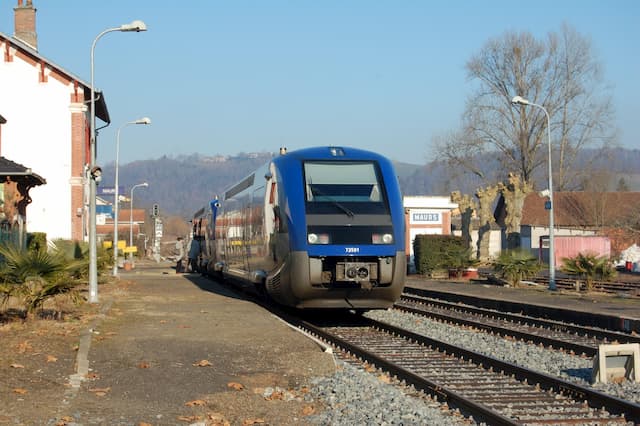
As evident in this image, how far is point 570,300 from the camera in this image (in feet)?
81.7

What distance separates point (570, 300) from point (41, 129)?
30.2 metres

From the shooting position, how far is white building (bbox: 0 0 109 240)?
44.8 meters

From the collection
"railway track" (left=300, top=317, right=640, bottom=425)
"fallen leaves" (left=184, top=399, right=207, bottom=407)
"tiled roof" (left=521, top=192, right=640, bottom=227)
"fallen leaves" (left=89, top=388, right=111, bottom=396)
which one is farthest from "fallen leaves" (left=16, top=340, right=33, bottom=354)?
"tiled roof" (left=521, top=192, right=640, bottom=227)

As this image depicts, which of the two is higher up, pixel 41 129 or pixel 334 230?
pixel 41 129

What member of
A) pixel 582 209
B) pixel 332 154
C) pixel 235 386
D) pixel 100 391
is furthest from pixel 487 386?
pixel 582 209

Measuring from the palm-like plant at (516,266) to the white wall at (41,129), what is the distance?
22451mm

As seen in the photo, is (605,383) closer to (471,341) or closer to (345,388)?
(345,388)

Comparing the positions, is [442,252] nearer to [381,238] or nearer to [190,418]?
[381,238]

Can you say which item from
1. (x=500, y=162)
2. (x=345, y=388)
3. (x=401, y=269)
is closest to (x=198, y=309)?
(x=401, y=269)

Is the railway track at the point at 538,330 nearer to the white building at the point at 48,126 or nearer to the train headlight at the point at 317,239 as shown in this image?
the train headlight at the point at 317,239

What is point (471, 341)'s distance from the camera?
1570cm

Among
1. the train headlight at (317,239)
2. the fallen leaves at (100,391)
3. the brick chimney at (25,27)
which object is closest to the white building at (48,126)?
the brick chimney at (25,27)

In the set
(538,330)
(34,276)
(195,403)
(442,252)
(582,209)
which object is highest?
(582,209)

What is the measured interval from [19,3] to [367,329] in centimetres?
3842
